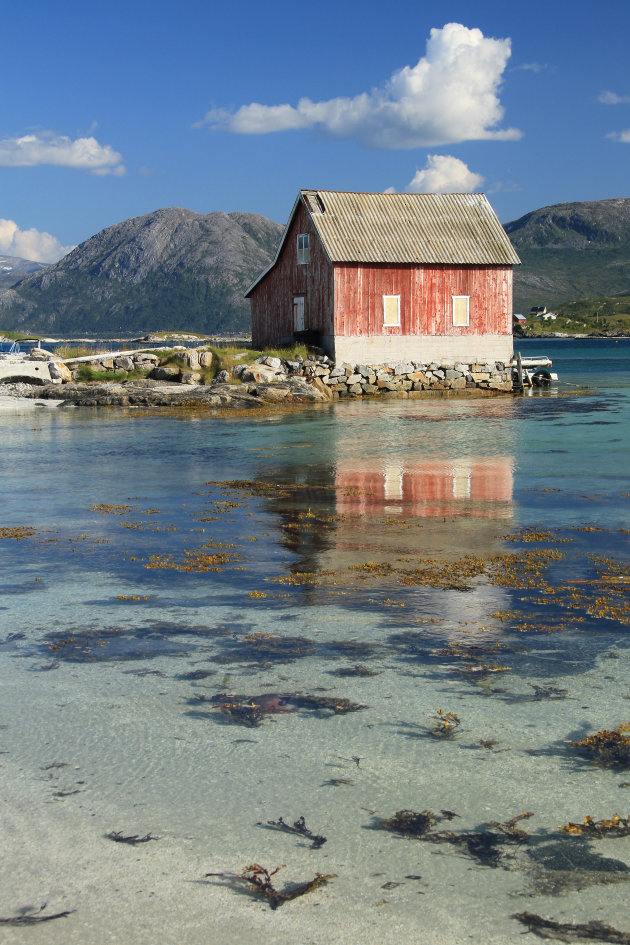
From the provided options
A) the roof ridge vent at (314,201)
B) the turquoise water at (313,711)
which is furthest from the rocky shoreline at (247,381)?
the turquoise water at (313,711)

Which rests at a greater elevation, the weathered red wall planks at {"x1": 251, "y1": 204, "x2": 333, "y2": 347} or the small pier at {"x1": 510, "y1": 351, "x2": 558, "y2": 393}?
the weathered red wall planks at {"x1": 251, "y1": 204, "x2": 333, "y2": 347}

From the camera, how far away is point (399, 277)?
41594 millimetres

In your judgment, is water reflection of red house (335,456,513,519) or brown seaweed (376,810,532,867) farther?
water reflection of red house (335,456,513,519)

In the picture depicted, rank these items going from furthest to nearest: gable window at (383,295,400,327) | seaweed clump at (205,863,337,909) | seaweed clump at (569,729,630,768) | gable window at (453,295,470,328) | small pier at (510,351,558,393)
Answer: small pier at (510,351,558,393) < gable window at (453,295,470,328) < gable window at (383,295,400,327) < seaweed clump at (569,729,630,768) < seaweed clump at (205,863,337,909)

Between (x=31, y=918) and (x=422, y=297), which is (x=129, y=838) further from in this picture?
(x=422, y=297)

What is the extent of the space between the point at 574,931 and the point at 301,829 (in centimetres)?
126

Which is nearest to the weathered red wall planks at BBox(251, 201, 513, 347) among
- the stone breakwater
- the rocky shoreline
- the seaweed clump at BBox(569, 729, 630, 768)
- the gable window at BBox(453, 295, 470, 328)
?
the gable window at BBox(453, 295, 470, 328)

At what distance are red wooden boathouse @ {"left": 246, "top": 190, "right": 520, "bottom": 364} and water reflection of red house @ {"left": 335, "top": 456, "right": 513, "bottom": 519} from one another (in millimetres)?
22983

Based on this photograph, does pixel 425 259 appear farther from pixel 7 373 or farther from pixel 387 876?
pixel 387 876

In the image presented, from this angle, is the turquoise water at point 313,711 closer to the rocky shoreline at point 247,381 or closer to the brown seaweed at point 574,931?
the brown seaweed at point 574,931

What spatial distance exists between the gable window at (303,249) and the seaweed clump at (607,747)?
3983cm

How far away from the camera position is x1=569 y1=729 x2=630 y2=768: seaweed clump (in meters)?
4.81

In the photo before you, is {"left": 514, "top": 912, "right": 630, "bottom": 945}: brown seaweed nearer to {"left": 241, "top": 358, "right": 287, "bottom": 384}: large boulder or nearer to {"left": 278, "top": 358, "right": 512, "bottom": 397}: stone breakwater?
{"left": 241, "top": 358, "right": 287, "bottom": 384}: large boulder

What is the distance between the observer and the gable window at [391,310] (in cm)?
4156
